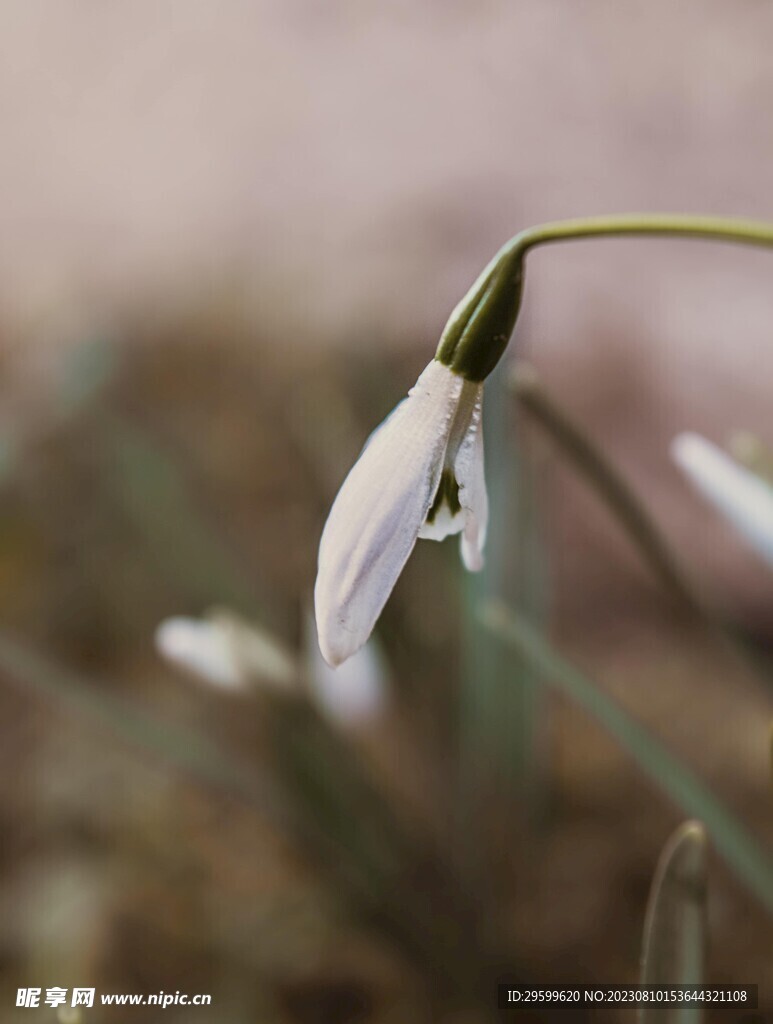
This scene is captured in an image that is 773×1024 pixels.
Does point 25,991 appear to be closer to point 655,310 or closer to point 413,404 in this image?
point 413,404

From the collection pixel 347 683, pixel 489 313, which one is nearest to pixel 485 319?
pixel 489 313

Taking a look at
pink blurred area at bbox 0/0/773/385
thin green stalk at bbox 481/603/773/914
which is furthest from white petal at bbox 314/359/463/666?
pink blurred area at bbox 0/0/773/385

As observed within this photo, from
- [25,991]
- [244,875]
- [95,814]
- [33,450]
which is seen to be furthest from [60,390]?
[25,991]

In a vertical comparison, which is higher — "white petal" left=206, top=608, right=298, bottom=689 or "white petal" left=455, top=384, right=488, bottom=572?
"white petal" left=206, top=608, right=298, bottom=689

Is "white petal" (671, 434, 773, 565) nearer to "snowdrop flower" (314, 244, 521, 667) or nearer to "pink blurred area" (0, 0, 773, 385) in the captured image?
"snowdrop flower" (314, 244, 521, 667)

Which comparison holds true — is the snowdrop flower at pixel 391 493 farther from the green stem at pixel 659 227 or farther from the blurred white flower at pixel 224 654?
the blurred white flower at pixel 224 654

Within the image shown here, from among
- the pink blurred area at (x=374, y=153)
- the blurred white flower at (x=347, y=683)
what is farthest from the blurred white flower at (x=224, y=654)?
the pink blurred area at (x=374, y=153)
